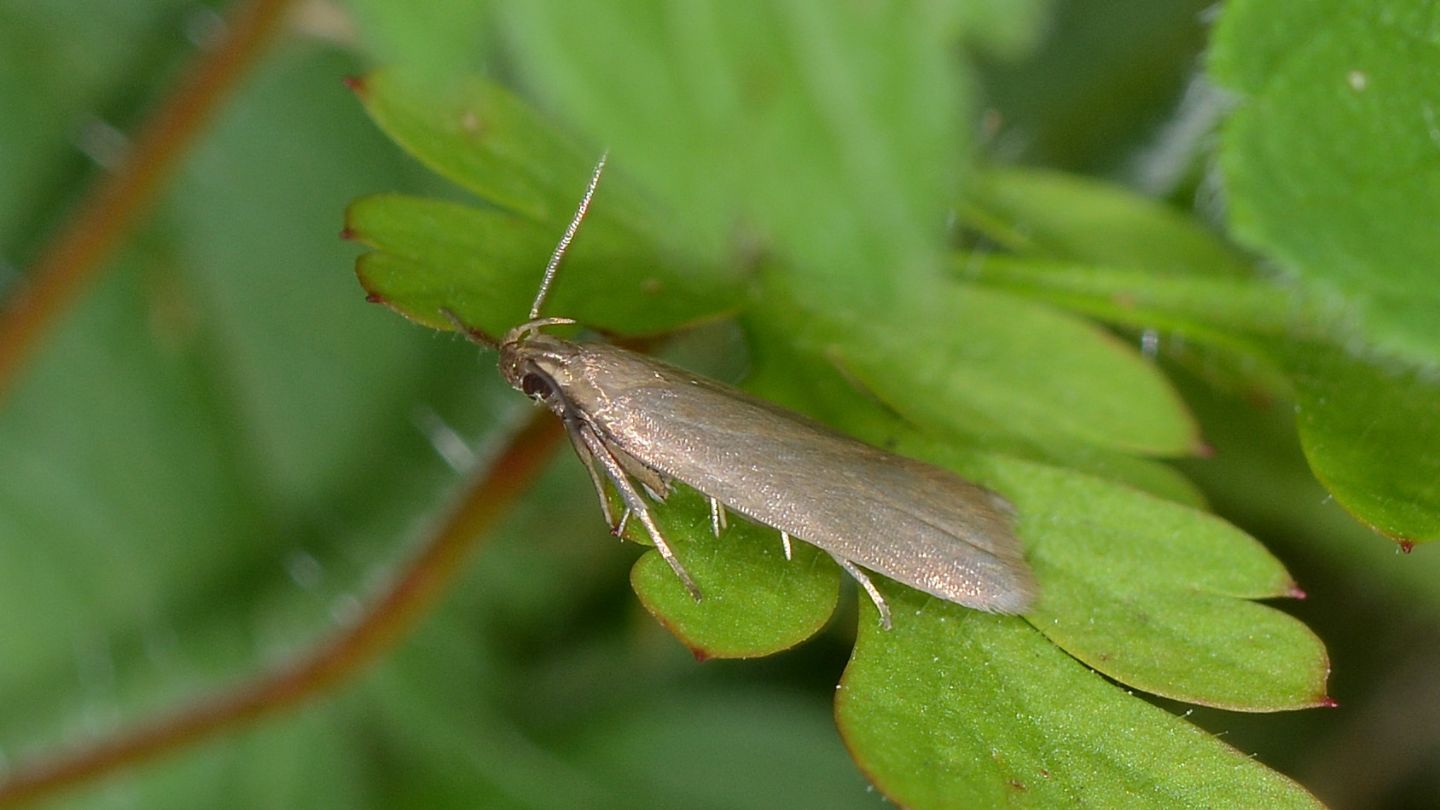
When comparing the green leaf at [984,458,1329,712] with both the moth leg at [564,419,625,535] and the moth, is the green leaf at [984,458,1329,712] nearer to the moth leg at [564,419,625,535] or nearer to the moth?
the moth

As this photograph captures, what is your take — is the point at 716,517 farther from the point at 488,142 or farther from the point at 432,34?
the point at 432,34

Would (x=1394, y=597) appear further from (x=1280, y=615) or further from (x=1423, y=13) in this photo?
(x=1423, y=13)

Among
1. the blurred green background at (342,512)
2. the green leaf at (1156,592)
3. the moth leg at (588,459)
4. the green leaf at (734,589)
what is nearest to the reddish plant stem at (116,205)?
the blurred green background at (342,512)

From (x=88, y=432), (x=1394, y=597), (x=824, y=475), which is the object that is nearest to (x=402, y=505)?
(x=88, y=432)

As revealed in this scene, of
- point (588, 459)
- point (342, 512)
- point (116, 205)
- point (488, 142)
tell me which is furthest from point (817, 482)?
point (342, 512)

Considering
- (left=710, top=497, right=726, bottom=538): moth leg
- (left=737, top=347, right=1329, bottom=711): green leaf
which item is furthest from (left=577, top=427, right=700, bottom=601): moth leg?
(left=737, top=347, right=1329, bottom=711): green leaf
